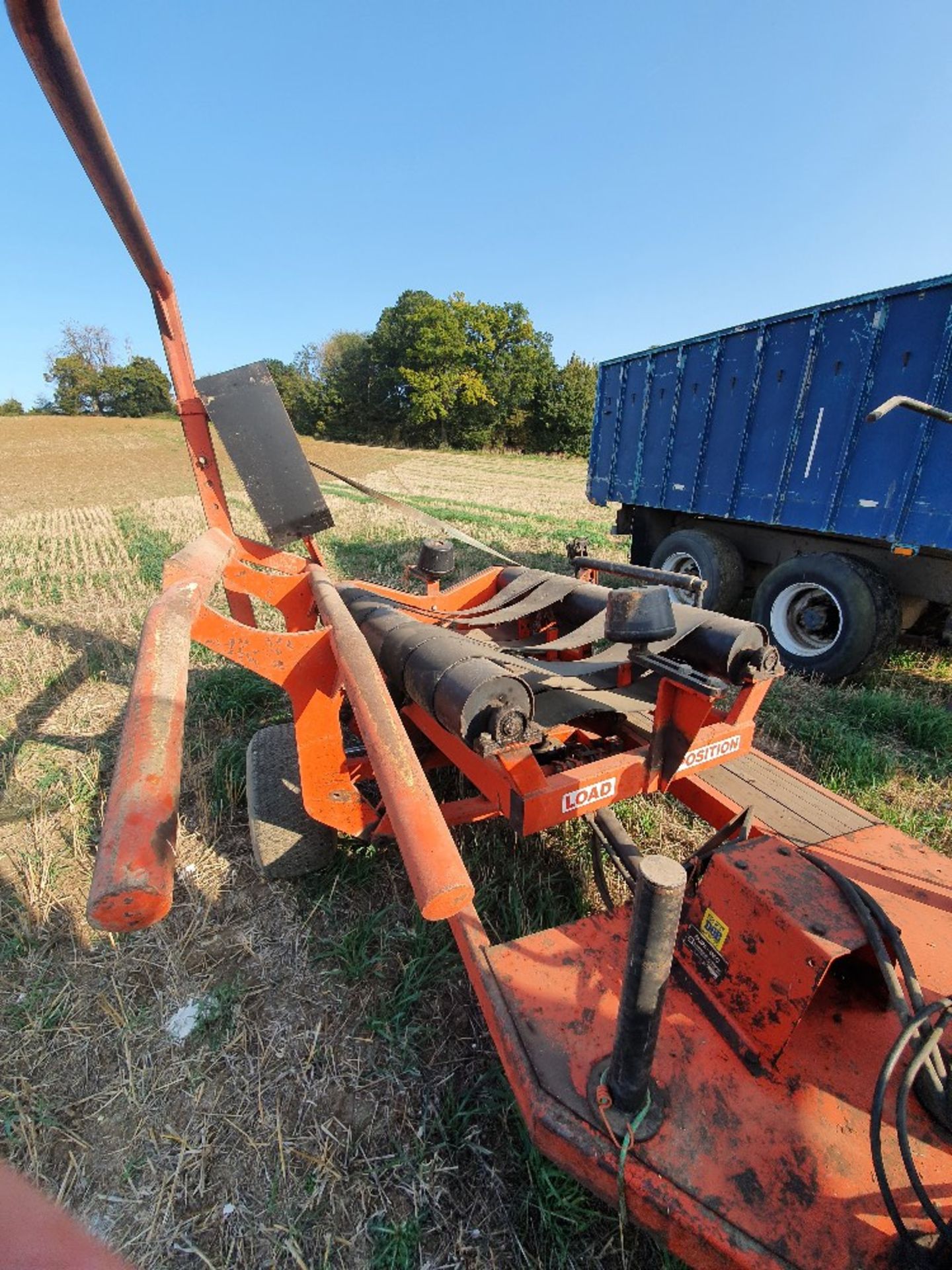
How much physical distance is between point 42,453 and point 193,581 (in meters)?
41.2

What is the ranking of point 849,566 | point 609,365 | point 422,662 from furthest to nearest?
point 609,365 → point 849,566 → point 422,662

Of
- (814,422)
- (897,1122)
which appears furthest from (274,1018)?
(814,422)

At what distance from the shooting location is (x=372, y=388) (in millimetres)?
54031

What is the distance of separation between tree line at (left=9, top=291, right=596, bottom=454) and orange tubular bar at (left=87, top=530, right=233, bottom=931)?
46228 mm

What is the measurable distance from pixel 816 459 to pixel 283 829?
A: 4.95 metres

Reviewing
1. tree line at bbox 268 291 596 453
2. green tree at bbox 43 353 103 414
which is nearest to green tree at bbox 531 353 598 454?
tree line at bbox 268 291 596 453

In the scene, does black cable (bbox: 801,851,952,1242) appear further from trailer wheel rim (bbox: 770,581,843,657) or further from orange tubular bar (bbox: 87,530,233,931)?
trailer wheel rim (bbox: 770,581,843,657)

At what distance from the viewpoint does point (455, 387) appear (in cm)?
4797

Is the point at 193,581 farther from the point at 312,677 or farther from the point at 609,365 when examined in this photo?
the point at 609,365

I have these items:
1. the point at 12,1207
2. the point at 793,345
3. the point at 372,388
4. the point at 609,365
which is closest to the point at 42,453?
the point at 372,388

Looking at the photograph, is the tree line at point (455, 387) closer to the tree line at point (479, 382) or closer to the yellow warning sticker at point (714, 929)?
the tree line at point (479, 382)

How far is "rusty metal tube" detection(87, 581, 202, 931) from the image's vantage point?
0.84m

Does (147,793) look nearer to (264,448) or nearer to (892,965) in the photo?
(892,965)

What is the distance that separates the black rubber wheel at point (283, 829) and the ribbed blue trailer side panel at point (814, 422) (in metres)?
4.42
